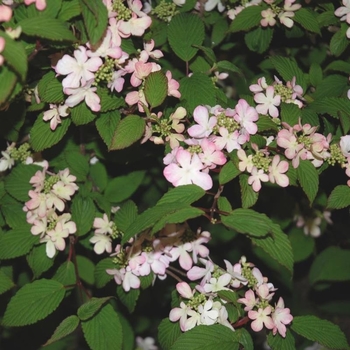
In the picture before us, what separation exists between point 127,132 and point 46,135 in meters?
0.28

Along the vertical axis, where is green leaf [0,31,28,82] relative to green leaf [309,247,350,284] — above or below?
above

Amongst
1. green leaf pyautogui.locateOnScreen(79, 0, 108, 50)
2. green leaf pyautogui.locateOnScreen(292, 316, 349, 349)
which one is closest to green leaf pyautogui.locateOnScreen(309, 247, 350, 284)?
green leaf pyautogui.locateOnScreen(292, 316, 349, 349)

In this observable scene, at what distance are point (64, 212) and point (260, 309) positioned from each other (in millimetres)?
656

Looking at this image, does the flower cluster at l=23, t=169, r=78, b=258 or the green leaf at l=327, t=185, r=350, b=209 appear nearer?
the green leaf at l=327, t=185, r=350, b=209

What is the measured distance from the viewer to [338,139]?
140 centimetres

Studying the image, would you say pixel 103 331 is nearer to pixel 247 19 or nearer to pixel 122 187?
Result: pixel 122 187

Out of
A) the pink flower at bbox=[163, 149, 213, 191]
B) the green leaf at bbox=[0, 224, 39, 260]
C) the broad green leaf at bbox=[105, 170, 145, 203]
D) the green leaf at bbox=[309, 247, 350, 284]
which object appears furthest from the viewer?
the green leaf at bbox=[309, 247, 350, 284]

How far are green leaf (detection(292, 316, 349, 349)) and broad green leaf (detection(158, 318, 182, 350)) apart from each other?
29 centimetres

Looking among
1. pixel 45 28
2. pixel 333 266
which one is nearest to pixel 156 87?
pixel 45 28

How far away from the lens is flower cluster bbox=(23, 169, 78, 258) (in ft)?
5.03

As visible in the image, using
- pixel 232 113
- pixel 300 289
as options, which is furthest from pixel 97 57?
pixel 300 289

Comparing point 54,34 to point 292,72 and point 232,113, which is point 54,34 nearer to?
point 232,113

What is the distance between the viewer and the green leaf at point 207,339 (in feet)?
4.05

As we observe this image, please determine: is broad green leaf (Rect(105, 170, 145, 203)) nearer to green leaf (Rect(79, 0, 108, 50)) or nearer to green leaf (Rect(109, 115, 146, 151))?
green leaf (Rect(109, 115, 146, 151))
